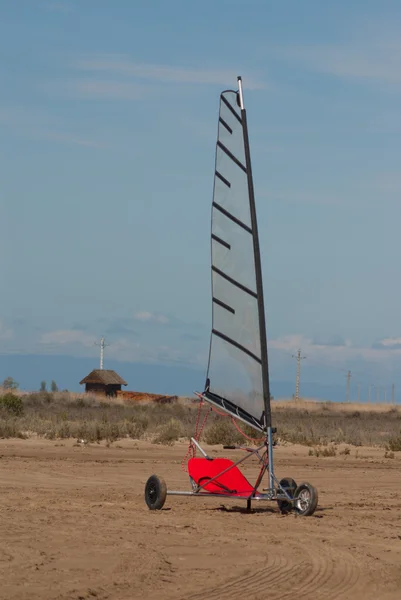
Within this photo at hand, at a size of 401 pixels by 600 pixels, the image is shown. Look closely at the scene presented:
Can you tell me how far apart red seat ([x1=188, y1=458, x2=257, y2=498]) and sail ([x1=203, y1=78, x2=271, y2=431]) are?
35.0 inches

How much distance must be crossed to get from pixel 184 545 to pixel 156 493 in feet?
8.97

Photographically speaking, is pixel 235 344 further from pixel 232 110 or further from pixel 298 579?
pixel 298 579

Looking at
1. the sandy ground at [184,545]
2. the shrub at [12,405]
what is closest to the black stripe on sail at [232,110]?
the sandy ground at [184,545]

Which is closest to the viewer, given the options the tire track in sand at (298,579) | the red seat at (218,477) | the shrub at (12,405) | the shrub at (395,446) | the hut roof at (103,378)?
the tire track in sand at (298,579)

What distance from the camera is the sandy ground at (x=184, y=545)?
759 centimetres

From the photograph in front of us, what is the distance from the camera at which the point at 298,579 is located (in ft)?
26.5

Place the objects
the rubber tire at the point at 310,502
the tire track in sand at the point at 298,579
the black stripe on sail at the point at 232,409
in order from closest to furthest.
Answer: the tire track in sand at the point at 298,579
the rubber tire at the point at 310,502
the black stripe on sail at the point at 232,409

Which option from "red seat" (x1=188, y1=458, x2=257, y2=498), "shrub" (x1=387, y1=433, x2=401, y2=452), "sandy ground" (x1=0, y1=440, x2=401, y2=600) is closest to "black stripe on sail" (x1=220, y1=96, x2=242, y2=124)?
"red seat" (x1=188, y1=458, x2=257, y2=498)

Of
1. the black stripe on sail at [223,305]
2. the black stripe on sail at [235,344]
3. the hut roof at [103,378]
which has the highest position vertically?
the hut roof at [103,378]

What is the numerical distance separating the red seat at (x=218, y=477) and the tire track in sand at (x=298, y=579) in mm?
3104

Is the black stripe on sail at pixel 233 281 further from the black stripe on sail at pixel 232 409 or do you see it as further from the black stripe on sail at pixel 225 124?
the black stripe on sail at pixel 225 124

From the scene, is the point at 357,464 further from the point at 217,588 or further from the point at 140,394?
the point at 140,394

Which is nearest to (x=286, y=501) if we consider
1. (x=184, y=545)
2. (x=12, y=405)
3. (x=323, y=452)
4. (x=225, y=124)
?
(x=184, y=545)

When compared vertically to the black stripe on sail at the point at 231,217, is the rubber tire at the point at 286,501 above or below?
below
